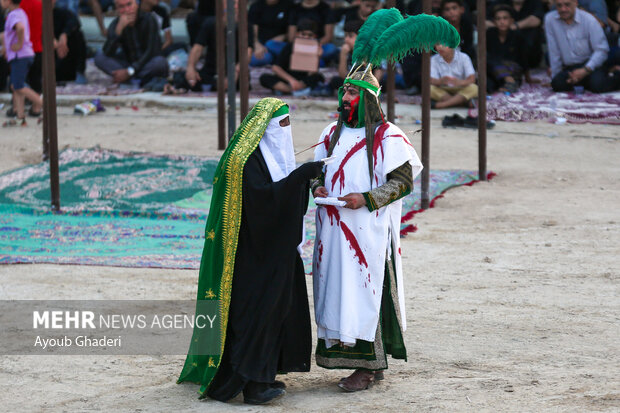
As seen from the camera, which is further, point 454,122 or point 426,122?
point 454,122

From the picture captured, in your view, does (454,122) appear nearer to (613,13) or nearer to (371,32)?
(613,13)

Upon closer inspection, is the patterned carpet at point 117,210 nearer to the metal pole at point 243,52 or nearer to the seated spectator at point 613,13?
the metal pole at point 243,52

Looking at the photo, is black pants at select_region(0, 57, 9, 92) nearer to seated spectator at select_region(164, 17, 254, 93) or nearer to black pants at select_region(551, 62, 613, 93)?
seated spectator at select_region(164, 17, 254, 93)

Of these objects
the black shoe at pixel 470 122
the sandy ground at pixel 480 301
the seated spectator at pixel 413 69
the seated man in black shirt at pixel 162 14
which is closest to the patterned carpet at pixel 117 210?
the sandy ground at pixel 480 301

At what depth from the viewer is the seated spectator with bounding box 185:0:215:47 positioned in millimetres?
15508

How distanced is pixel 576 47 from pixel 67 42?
23.0 feet

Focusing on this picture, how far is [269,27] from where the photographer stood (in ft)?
51.1

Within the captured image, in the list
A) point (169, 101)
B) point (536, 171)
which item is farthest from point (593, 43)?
point (169, 101)

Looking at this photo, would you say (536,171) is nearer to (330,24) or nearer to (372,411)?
(330,24)

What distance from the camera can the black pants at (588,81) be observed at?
1351cm

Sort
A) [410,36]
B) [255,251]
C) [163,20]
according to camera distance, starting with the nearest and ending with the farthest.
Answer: [255,251], [410,36], [163,20]

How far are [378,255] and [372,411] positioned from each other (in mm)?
743

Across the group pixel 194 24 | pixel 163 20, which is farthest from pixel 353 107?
pixel 163 20

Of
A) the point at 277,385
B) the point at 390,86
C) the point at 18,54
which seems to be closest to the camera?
the point at 277,385
